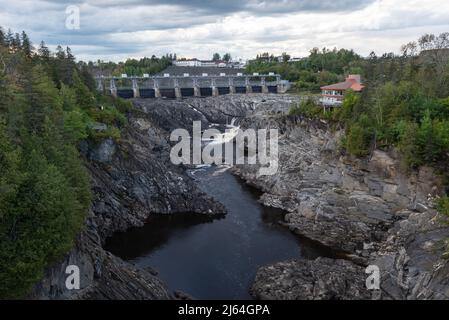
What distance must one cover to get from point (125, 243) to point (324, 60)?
10836 centimetres

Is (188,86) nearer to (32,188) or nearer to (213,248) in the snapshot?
(213,248)

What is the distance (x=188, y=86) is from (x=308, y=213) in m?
79.7

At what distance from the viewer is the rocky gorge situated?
96.3ft

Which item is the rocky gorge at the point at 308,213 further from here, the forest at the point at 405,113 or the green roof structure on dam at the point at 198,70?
the green roof structure on dam at the point at 198,70

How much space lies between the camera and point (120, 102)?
77250 mm

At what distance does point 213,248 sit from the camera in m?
40.3

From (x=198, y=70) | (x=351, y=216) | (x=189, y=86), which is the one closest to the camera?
(x=351, y=216)

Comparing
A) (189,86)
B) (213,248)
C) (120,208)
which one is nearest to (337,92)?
(213,248)

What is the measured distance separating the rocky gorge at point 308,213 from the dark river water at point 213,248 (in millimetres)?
1531

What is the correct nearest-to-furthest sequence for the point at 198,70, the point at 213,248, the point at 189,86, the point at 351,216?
the point at 213,248 < the point at 351,216 < the point at 189,86 < the point at 198,70

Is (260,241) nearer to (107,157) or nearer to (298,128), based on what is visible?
(107,157)

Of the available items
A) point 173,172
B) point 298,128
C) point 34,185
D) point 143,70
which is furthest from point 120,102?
point 143,70

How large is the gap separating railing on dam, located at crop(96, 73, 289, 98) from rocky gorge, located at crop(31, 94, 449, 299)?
139 feet

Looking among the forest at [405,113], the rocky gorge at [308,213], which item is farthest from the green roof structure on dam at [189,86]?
the forest at [405,113]
